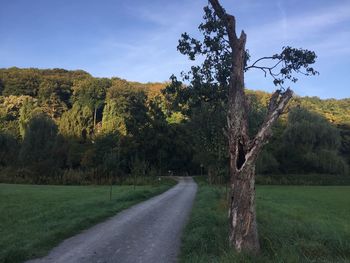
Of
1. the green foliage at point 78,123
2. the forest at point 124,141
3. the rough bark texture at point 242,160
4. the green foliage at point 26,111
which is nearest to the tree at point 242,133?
the rough bark texture at point 242,160

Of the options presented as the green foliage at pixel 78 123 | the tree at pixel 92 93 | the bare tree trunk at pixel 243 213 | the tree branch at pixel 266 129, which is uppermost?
the tree at pixel 92 93

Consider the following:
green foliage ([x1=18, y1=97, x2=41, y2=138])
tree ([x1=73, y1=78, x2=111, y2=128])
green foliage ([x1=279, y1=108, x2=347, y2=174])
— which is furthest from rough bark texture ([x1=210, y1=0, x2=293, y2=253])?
tree ([x1=73, y1=78, x2=111, y2=128])

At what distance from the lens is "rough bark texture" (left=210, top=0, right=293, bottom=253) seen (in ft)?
33.6

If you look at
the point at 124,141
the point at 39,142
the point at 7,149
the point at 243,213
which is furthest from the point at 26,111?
the point at 243,213

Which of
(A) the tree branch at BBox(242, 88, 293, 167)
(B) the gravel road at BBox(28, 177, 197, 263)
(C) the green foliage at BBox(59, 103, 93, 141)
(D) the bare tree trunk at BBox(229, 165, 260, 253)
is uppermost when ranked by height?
(C) the green foliage at BBox(59, 103, 93, 141)

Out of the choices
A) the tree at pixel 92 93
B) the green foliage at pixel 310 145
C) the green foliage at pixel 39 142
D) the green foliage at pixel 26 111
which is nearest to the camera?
the green foliage at pixel 310 145

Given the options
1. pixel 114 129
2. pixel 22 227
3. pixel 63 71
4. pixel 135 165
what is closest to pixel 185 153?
pixel 114 129

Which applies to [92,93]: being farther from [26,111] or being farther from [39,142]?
[39,142]

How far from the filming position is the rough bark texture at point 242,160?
33.6ft

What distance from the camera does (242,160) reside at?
10766mm

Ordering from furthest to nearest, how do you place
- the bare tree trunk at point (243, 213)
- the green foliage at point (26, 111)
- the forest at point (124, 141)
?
the green foliage at point (26, 111) → the forest at point (124, 141) → the bare tree trunk at point (243, 213)

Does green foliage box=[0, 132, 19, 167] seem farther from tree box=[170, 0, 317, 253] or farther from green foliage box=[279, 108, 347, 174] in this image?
tree box=[170, 0, 317, 253]

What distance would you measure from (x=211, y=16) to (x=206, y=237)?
8.92 metres

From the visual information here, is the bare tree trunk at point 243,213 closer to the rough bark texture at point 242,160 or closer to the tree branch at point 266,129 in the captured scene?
the rough bark texture at point 242,160
